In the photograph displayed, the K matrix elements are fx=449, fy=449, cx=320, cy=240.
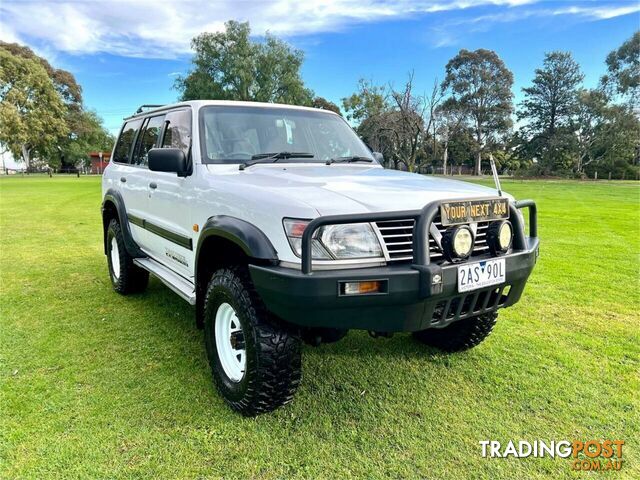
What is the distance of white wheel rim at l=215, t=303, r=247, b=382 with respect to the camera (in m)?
2.88

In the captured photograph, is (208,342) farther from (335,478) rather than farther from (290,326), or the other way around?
(335,478)

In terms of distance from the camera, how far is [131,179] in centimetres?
469

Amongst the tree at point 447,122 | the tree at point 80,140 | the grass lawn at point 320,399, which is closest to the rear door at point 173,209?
the grass lawn at point 320,399

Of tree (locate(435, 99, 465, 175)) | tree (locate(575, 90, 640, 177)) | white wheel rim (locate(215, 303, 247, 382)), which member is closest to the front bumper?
white wheel rim (locate(215, 303, 247, 382))

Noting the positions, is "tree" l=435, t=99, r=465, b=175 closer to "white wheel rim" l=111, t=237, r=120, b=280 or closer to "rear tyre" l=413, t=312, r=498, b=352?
"white wheel rim" l=111, t=237, r=120, b=280

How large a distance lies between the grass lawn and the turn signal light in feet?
3.05

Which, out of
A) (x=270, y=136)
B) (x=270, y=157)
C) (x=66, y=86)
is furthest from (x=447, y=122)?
(x=66, y=86)

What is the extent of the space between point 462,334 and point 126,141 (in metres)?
4.18

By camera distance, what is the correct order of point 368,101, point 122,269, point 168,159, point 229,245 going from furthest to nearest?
point 368,101, point 122,269, point 168,159, point 229,245

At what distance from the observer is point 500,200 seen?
8.84 feet

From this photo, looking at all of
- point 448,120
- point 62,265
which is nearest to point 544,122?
point 448,120

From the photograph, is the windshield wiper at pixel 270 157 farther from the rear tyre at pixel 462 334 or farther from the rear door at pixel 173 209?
the rear tyre at pixel 462 334

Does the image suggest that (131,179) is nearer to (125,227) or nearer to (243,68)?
(125,227)

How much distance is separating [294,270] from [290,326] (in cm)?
44
